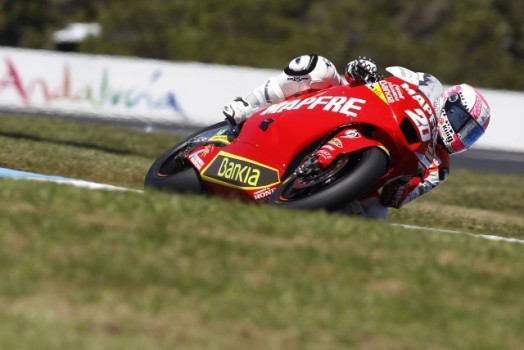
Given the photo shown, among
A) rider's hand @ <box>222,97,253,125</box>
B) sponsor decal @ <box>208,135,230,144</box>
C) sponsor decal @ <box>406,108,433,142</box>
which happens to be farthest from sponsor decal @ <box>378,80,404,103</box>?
sponsor decal @ <box>208,135,230,144</box>

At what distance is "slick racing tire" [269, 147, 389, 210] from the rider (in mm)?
490

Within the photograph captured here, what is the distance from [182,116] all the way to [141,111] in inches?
40.9

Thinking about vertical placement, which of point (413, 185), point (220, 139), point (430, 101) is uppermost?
point (430, 101)

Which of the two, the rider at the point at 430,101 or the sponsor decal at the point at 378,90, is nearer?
the sponsor decal at the point at 378,90

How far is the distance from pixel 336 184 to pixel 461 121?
1413mm

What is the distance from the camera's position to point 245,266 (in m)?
5.96

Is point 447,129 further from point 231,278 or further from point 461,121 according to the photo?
point 231,278

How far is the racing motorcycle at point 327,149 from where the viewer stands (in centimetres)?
818

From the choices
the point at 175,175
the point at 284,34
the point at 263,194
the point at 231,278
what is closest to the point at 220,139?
the point at 175,175

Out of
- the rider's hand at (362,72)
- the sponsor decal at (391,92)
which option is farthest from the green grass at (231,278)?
the rider's hand at (362,72)

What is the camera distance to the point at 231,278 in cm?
577

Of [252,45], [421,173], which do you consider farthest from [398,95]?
[252,45]

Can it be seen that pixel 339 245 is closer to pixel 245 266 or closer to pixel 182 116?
pixel 245 266

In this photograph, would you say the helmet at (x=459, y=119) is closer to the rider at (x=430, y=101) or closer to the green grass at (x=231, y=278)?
the rider at (x=430, y=101)
